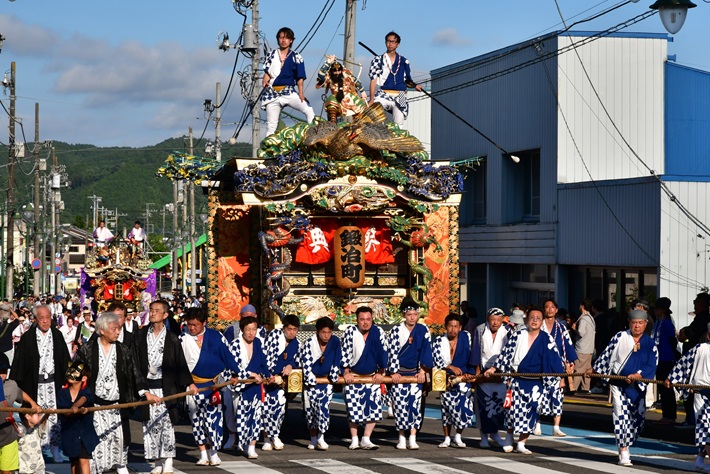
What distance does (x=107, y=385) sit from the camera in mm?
11547

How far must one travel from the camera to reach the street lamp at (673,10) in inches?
484

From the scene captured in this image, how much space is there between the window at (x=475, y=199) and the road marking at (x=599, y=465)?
57.6 feet

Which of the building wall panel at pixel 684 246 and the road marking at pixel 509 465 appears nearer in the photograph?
the road marking at pixel 509 465

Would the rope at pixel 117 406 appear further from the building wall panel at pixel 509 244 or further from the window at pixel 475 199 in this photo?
the window at pixel 475 199

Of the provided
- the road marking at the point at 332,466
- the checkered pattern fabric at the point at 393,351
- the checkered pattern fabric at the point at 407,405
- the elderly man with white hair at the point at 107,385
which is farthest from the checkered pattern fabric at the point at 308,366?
the elderly man with white hair at the point at 107,385

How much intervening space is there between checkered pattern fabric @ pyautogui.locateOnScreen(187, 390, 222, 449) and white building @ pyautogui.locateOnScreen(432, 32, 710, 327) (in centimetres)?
1093

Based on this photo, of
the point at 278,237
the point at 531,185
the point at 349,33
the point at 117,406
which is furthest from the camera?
the point at 531,185

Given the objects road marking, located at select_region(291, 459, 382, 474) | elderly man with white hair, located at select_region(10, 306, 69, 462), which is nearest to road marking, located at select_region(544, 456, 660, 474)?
road marking, located at select_region(291, 459, 382, 474)

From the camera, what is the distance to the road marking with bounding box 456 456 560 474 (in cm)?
1213

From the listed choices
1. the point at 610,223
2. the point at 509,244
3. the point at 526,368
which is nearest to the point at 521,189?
the point at 509,244

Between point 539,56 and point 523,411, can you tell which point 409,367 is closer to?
point 523,411

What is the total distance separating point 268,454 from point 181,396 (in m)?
1.93

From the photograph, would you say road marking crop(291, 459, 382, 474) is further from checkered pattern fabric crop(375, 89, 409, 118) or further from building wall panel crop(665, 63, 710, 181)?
building wall panel crop(665, 63, 710, 181)

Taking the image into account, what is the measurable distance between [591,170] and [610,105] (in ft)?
4.77
